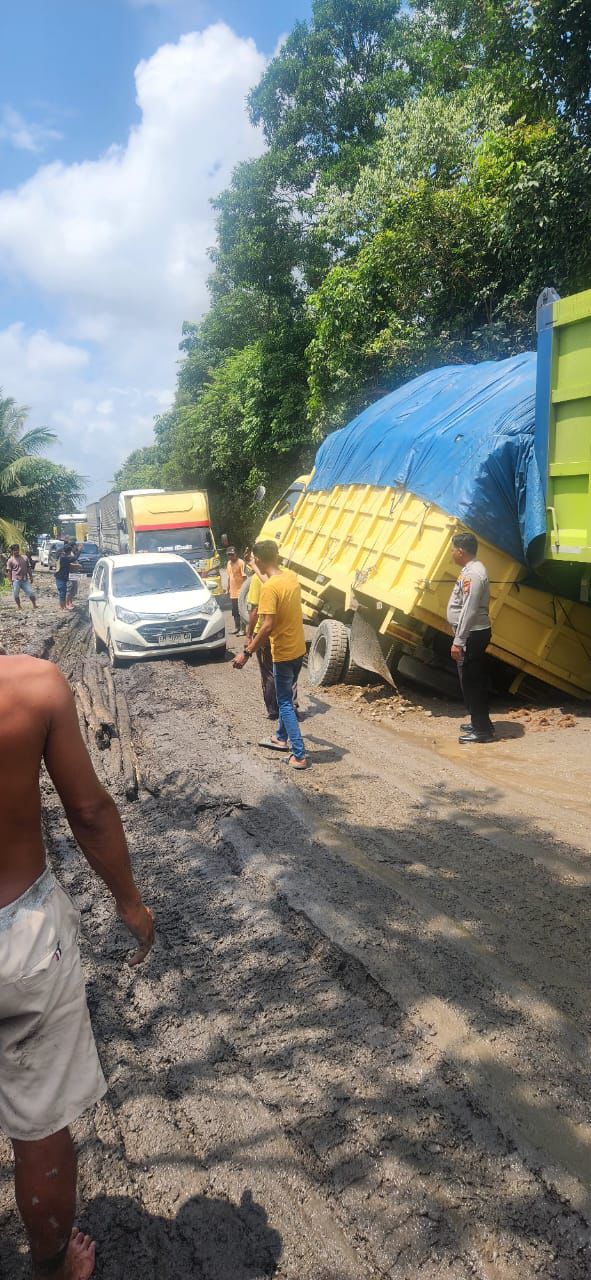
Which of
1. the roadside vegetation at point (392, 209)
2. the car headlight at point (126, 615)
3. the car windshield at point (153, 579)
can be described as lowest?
the car headlight at point (126, 615)

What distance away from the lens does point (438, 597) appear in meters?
7.69

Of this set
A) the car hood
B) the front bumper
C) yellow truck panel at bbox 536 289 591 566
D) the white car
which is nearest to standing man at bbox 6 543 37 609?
the white car

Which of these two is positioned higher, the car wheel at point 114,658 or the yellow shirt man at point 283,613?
the yellow shirt man at point 283,613

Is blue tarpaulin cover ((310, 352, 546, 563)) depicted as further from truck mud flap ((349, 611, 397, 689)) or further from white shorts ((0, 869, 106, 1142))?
white shorts ((0, 869, 106, 1142))

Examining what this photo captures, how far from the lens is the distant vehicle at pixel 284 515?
12.9 m

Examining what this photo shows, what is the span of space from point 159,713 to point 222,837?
3803mm

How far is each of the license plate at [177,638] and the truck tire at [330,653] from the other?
8.02 feet

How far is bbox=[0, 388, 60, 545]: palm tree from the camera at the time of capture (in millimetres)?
33844

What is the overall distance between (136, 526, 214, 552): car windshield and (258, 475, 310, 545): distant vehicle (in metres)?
5.51

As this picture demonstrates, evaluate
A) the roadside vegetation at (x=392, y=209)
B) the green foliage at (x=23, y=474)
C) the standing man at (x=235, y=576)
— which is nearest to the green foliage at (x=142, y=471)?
the green foliage at (x=23, y=474)

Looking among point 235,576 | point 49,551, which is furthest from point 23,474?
point 235,576

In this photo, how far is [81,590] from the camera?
28797mm

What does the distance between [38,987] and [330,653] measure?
772cm

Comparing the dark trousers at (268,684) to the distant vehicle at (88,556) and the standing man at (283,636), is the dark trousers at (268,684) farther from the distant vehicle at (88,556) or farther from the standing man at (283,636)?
the distant vehicle at (88,556)
